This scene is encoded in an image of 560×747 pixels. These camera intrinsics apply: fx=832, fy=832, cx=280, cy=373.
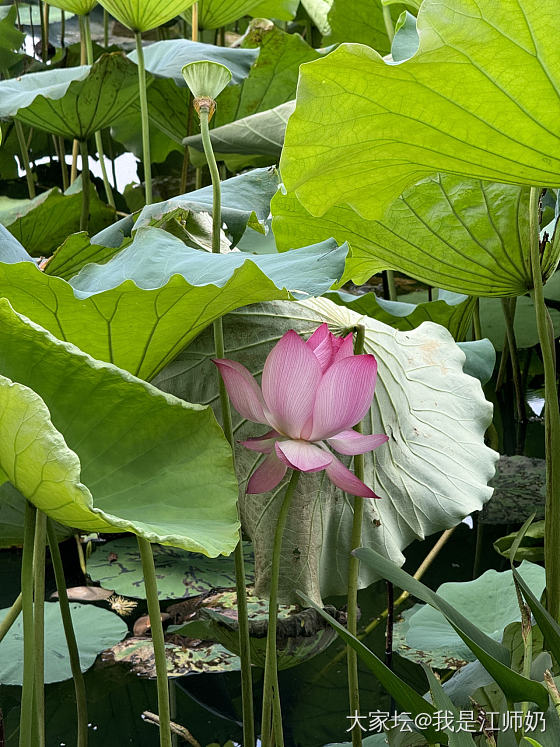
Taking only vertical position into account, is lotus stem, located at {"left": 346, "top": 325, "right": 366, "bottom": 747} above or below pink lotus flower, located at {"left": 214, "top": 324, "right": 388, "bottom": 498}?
below

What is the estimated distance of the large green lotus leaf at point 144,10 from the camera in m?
1.44

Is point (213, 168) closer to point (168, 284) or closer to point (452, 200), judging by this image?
point (168, 284)

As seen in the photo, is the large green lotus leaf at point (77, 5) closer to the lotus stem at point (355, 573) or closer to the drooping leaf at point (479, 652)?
the lotus stem at point (355, 573)

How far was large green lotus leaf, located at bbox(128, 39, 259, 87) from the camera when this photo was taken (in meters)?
1.67

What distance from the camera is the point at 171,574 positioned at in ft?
4.15

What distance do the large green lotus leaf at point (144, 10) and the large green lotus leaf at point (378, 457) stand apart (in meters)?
0.83

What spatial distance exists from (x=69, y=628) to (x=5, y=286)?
13.0 inches

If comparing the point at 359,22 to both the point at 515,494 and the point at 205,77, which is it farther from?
the point at 205,77

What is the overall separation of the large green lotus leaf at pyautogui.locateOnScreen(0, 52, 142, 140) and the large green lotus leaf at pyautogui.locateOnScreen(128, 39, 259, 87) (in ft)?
0.24

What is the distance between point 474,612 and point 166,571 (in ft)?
1.70

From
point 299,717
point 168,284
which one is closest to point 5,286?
point 168,284

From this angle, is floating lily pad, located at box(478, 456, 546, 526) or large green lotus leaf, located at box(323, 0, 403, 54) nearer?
floating lily pad, located at box(478, 456, 546, 526)

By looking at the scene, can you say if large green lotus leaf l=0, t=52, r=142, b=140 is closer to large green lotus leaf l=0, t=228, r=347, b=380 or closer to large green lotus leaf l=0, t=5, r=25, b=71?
large green lotus leaf l=0, t=5, r=25, b=71

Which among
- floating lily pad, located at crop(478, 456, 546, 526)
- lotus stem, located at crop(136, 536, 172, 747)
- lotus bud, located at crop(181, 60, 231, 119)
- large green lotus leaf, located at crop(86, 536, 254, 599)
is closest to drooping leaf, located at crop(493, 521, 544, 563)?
floating lily pad, located at crop(478, 456, 546, 526)
